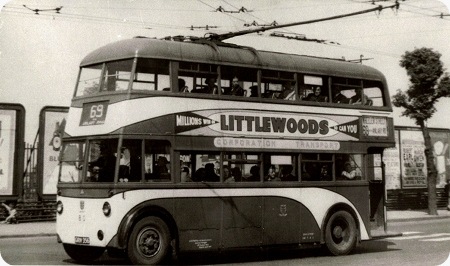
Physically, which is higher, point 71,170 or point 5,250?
point 71,170

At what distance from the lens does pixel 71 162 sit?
13312 mm

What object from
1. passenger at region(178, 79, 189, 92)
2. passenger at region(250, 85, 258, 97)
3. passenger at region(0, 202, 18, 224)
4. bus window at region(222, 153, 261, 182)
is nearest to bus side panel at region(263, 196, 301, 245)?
bus window at region(222, 153, 261, 182)

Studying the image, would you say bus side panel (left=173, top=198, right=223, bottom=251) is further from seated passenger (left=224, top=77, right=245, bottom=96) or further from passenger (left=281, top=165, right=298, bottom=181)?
seated passenger (left=224, top=77, right=245, bottom=96)

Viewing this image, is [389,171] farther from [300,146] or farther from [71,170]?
[71,170]

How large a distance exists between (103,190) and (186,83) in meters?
2.68

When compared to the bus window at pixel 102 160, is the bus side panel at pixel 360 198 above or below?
below

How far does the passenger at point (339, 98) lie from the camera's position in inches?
636

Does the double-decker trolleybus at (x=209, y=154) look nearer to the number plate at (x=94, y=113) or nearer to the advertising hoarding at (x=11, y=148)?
the number plate at (x=94, y=113)

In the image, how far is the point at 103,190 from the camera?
12.5 m

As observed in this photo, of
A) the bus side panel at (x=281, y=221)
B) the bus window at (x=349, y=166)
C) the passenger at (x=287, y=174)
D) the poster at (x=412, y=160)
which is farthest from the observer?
the poster at (x=412, y=160)

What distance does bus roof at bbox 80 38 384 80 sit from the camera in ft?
43.1

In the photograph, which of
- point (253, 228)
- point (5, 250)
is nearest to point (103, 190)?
point (253, 228)

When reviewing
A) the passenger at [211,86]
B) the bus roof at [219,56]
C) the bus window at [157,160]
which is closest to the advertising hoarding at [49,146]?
the bus roof at [219,56]

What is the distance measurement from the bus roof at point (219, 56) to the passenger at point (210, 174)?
6.77 ft
